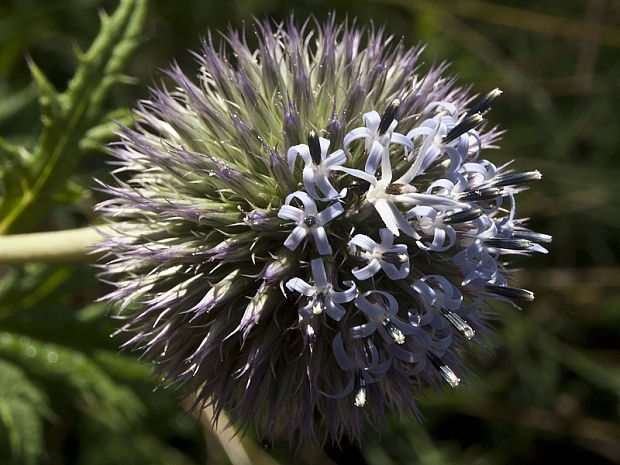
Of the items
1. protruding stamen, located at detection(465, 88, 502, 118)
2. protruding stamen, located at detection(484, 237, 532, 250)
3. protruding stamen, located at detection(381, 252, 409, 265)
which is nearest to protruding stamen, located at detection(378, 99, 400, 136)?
protruding stamen, located at detection(465, 88, 502, 118)

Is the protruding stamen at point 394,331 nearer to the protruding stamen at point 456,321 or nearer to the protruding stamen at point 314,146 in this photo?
the protruding stamen at point 456,321

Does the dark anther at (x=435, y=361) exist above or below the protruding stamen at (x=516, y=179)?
below

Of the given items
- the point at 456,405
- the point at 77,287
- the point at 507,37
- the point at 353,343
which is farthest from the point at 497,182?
the point at 507,37

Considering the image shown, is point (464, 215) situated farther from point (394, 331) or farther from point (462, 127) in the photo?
point (394, 331)

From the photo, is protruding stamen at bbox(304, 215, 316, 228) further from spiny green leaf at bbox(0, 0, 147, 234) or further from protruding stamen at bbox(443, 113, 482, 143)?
spiny green leaf at bbox(0, 0, 147, 234)

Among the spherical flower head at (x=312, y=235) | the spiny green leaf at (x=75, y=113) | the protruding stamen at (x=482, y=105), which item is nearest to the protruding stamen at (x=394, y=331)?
the spherical flower head at (x=312, y=235)

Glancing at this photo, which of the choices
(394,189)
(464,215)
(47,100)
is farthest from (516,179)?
(47,100)

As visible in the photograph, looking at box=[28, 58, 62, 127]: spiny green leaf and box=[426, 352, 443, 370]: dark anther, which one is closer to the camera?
box=[426, 352, 443, 370]: dark anther
